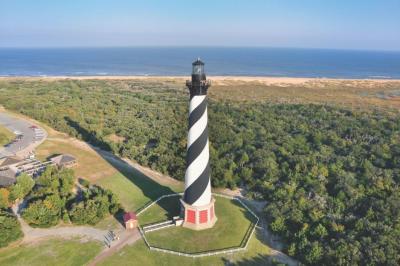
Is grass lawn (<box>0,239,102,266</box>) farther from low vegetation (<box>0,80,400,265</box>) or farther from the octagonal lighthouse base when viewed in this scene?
low vegetation (<box>0,80,400,265</box>)

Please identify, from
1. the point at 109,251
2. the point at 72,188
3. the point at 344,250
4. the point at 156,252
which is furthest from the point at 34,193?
the point at 344,250

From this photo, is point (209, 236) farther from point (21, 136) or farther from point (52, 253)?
point (21, 136)

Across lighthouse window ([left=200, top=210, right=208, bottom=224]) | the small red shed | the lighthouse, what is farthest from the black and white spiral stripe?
the small red shed

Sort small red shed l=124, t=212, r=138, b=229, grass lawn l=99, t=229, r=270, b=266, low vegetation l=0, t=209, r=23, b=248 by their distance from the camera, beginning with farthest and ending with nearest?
small red shed l=124, t=212, r=138, b=229, low vegetation l=0, t=209, r=23, b=248, grass lawn l=99, t=229, r=270, b=266

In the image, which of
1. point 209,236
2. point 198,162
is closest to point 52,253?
point 209,236

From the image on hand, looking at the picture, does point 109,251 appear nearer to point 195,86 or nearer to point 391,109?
point 195,86
